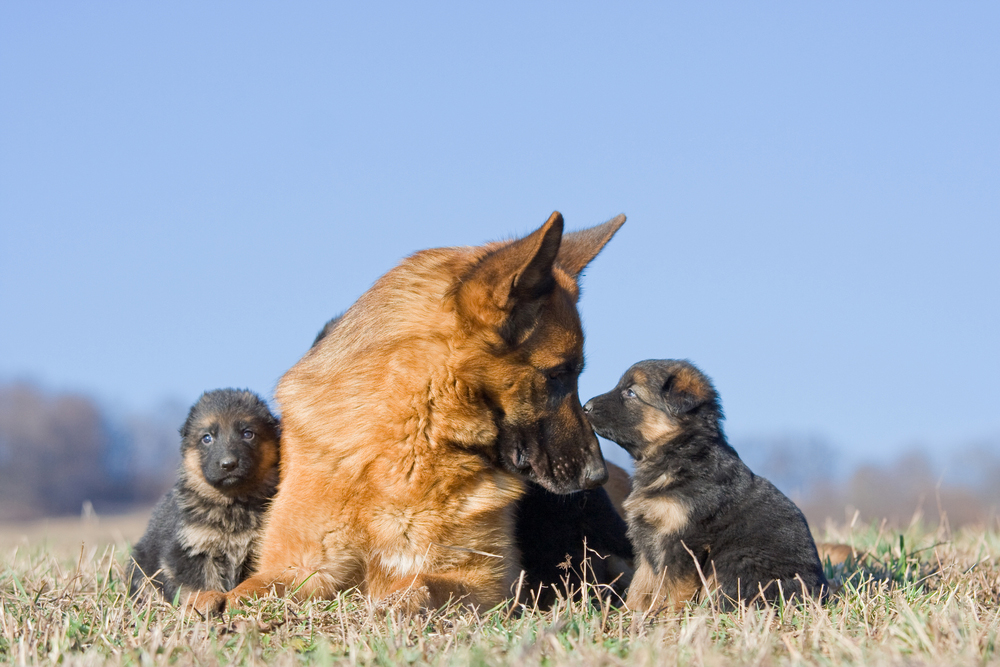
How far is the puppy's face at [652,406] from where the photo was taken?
4.73m

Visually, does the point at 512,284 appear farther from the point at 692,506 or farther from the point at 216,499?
the point at 216,499

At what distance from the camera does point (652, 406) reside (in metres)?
4.85

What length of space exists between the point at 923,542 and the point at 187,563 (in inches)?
219

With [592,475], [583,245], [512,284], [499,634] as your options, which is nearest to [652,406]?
[592,475]

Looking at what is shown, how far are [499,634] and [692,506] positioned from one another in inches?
61.7

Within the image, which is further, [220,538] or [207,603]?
[220,538]

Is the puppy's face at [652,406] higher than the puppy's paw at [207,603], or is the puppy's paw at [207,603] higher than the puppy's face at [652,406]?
the puppy's face at [652,406]

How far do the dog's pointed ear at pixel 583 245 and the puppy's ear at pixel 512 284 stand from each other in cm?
77

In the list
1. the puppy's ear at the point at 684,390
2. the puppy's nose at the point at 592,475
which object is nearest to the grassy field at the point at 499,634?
the puppy's nose at the point at 592,475

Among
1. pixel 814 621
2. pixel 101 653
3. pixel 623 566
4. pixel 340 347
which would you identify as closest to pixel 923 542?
pixel 623 566

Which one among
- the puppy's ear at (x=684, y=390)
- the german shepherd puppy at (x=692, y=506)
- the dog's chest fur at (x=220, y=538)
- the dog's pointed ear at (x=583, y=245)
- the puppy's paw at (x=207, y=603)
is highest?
the dog's pointed ear at (x=583, y=245)

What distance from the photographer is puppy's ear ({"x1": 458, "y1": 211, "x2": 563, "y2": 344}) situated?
3781mm

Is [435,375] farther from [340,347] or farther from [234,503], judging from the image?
[234,503]

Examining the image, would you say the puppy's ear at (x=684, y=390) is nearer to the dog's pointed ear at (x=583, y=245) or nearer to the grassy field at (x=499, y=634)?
the dog's pointed ear at (x=583, y=245)
